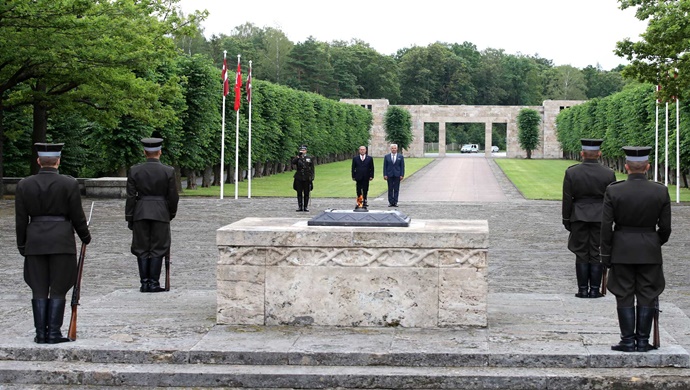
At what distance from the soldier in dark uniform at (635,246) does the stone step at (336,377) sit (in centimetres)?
45

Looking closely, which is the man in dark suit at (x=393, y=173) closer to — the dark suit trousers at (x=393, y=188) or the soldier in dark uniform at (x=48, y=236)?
the dark suit trousers at (x=393, y=188)

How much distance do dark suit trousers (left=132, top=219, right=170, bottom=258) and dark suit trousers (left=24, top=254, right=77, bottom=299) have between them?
2630 millimetres

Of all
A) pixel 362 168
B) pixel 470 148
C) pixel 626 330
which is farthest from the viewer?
pixel 470 148

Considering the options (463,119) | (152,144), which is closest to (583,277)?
(152,144)

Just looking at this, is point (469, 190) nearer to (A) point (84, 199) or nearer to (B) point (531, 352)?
(A) point (84, 199)

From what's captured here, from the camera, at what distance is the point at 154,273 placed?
1077 cm

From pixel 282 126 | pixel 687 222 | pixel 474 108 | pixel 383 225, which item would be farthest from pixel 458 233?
pixel 474 108

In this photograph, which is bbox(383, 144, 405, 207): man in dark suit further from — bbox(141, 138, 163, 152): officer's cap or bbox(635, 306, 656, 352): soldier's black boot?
bbox(635, 306, 656, 352): soldier's black boot

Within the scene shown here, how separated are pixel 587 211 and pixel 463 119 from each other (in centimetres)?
9092

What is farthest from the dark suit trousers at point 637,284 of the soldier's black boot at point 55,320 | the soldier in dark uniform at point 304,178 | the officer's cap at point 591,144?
the soldier in dark uniform at point 304,178

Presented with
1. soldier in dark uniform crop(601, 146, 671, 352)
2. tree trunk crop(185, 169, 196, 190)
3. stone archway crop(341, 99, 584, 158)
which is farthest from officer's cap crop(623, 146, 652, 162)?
stone archway crop(341, 99, 584, 158)

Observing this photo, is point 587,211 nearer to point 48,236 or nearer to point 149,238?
point 149,238

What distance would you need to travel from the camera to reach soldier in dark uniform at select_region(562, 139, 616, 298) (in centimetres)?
1044

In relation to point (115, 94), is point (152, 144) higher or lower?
lower
